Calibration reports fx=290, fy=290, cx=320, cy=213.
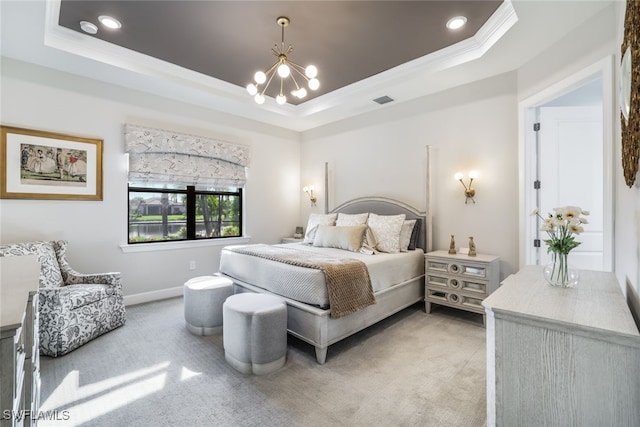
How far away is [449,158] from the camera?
3.83 m

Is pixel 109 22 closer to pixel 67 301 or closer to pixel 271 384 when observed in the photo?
pixel 67 301

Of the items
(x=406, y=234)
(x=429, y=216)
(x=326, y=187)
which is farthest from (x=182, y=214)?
(x=429, y=216)

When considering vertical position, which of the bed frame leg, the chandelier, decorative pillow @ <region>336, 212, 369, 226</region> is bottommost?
the bed frame leg

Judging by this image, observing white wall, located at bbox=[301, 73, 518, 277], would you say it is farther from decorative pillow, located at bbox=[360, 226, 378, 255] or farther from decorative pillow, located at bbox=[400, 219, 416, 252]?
decorative pillow, located at bbox=[360, 226, 378, 255]

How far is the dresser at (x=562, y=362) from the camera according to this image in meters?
0.99

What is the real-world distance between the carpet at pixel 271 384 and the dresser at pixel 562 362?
2.54ft

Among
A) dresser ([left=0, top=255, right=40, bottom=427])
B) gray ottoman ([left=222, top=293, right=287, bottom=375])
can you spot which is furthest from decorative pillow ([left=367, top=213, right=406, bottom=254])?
dresser ([left=0, top=255, right=40, bottom=427])

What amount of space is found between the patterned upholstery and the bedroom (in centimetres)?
42

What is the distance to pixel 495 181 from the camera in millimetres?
3439

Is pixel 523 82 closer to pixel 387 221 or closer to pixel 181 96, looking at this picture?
pixel 387 221

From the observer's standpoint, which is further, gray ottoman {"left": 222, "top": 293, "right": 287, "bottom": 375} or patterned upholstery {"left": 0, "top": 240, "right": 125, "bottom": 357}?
patterned upholstery {"left": 0, "top": 240, "right": 125, "bottom": 357}

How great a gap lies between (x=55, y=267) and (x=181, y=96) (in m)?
2.54

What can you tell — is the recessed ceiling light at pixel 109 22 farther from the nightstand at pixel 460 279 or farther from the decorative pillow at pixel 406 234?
the nightstand at pixel 460 279

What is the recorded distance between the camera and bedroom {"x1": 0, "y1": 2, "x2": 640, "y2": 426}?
3006mm
